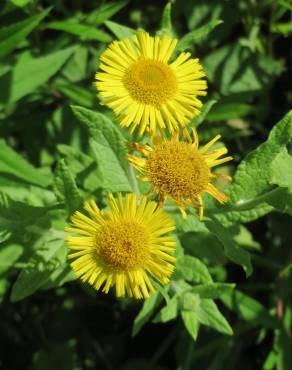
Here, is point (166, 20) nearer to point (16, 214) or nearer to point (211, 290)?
point (16, 214)

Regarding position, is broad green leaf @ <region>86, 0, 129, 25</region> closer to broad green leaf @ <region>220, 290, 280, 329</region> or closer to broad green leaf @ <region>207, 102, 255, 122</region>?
broad green leaf @ <region>207, 102, 255, 122</region>

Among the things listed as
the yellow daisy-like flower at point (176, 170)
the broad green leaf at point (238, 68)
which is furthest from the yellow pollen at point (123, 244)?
the broad green leaf at point (238, 68)

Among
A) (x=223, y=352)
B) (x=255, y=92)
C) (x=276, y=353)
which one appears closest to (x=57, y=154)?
(x=255, y=92)

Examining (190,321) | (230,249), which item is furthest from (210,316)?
(230,249)

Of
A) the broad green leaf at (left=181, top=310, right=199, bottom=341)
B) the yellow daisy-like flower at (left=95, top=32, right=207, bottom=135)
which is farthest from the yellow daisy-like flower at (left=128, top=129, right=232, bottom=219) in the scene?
the broad green leaf at (left=181, top=310, right=199, bottom=341)

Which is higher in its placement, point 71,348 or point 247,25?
point 247,25

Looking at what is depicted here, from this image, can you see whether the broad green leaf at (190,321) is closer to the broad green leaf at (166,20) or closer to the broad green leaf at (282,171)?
the broad green leaf at (282,171)

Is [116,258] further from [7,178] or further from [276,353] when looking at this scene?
[276,353]

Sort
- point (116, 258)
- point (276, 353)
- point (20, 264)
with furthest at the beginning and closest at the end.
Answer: point (276, 353), point (20, 264), point (116, 258)
